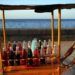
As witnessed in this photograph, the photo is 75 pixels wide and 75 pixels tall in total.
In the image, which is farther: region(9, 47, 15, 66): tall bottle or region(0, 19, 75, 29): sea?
region(0, 19, 75, 29): sea

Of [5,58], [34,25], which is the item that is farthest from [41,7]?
[34,25]

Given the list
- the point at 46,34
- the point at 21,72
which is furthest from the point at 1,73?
the point at 46,34

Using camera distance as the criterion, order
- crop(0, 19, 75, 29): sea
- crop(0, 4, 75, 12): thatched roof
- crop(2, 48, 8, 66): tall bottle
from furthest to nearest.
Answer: crop(0, 19, 75, 29): sea → crop(2, 48, 8, 66): tall bottle → crop(0, 4, 75, 12): thatched roof

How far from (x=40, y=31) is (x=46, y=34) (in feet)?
3.61

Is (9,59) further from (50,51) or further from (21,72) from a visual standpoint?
(50,51)

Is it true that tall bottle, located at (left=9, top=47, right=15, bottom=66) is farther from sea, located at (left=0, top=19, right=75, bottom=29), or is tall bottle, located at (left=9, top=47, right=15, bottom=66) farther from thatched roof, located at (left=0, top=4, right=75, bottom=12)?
sea, located at (left=0, top=19, right=75, bottom=29)

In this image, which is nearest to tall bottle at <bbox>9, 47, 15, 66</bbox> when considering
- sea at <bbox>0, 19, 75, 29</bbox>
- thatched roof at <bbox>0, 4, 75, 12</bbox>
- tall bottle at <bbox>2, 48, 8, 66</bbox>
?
tall bottle at <bbox>2, 48, 8, 66</bbox>

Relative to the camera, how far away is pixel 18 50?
11.8 ft

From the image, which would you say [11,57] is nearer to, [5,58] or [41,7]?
[5,58]

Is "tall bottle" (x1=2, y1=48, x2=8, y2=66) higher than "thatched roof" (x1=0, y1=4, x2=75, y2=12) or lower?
lower

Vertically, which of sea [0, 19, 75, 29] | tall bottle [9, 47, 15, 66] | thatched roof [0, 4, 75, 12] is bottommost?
tall bottle [9, 47, 15, 66]

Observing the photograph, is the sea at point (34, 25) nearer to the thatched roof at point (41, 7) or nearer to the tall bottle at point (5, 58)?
Answer: the tall bottle at point (5, 58)

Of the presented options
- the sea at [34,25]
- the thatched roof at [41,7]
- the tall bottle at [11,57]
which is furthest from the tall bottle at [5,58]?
the sea at [34,25]

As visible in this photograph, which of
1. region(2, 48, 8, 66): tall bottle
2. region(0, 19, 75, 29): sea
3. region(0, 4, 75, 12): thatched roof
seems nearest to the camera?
region(0, 4, 75, 12): thatched roof
